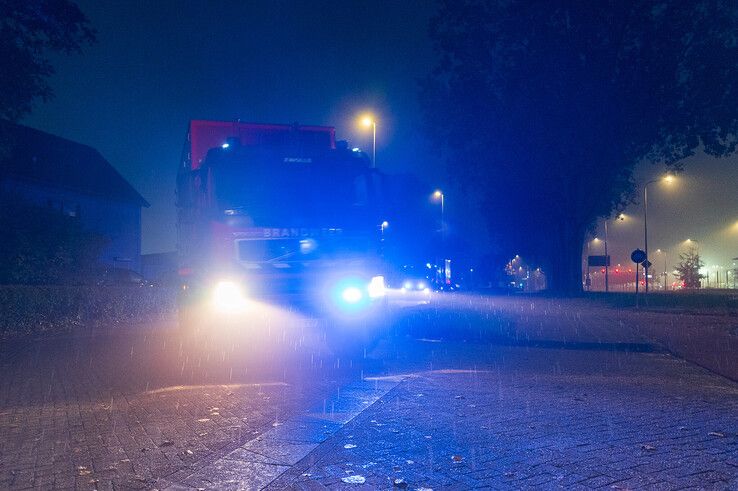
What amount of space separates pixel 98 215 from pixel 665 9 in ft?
121

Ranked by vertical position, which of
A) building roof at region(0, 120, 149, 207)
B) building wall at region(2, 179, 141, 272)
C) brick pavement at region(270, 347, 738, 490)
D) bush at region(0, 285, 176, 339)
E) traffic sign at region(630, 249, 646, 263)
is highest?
building roof at region(0, 120, 149, 207)

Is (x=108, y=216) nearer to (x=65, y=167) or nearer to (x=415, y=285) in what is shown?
(x=65, y=167)

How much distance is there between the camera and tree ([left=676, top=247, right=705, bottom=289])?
47406 millimetres

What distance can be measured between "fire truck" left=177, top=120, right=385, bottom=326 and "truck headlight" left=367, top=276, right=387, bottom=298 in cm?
2

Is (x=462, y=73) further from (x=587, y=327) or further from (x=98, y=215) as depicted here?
(x=98, y=215)

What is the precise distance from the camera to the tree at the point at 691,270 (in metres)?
47.4

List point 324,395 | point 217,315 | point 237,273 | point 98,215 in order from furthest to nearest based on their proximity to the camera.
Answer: point 98,215 → point 217,315 → point 237,273 → point 324,395

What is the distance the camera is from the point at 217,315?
11883 millimetres

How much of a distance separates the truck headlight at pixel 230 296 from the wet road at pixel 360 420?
79 centimetres

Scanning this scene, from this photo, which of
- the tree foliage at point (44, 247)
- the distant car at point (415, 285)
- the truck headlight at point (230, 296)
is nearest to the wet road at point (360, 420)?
the truck headlight at point (230, 296)

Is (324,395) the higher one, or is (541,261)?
(541,261)

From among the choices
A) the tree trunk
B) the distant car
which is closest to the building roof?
the distant car

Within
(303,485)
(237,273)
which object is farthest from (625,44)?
(303,485)

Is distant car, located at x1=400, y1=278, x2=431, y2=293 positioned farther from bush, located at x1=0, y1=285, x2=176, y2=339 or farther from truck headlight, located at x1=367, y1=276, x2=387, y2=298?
truck headlight, located at x1=367, y1=276, x2=387, y2=298
